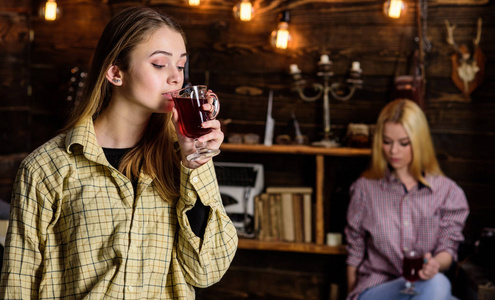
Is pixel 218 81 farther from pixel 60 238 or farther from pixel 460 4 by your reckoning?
pixel 60 238

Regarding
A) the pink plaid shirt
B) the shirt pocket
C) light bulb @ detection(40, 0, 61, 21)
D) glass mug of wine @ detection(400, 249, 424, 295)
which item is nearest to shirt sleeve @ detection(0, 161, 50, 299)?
glass mug of wine @ detection(400, 249, 424, 295)

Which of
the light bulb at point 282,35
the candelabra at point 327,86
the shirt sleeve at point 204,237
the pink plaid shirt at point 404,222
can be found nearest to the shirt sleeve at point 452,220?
the pink plaid shirt at point 404,222

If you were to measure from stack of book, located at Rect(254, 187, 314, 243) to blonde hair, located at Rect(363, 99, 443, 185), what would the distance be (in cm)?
49

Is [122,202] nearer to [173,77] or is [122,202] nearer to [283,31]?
[173,77]

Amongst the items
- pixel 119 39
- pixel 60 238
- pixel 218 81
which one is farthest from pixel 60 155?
pixel 218 81

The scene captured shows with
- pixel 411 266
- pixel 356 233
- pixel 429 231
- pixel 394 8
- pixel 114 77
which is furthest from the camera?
pixel 394 8

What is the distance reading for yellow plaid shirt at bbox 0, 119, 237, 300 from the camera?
148 cm

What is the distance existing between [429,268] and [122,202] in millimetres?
1700

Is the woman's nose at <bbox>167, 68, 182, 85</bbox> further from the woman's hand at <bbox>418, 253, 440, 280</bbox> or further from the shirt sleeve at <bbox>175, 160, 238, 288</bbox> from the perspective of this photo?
the woman's hand at <bbox>418, 253, 440, 280</bbox>

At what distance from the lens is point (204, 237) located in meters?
1.51

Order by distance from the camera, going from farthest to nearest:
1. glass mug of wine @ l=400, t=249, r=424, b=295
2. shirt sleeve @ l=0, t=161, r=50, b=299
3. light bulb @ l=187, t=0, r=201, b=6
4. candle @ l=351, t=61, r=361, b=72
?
1. light bulb @ l=187, t=0, r=201, b=6
2. candle @ l=351, t=61, r=361, b=72
3. glass mug of wine @ l=400, t=249, r=424, b=295
4. shirt sleeve @ l=0, t=161, r=50, b=299

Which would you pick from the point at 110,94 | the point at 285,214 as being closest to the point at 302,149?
the point at 285,214

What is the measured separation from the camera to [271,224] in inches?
131

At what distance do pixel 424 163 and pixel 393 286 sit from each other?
0.65 meters
